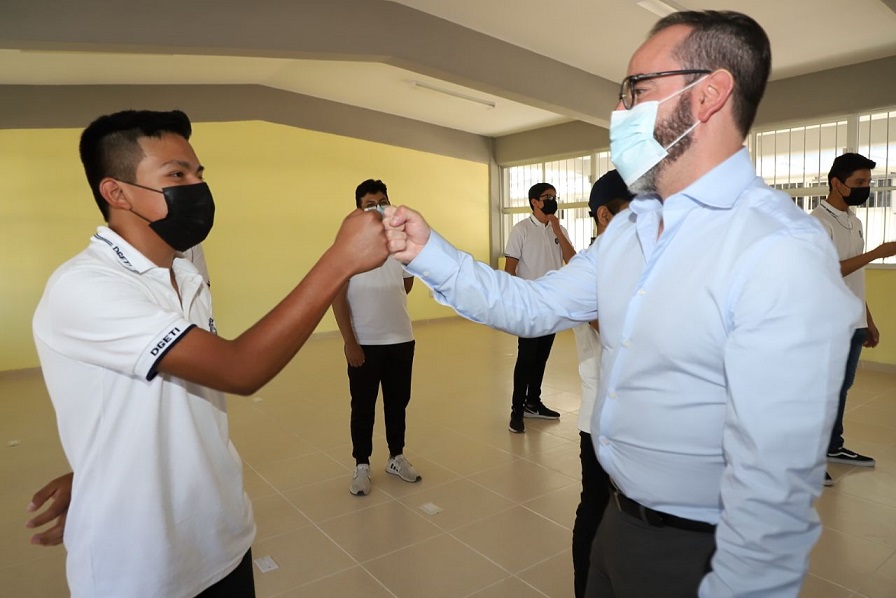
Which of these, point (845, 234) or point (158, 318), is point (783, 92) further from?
point (158, 318)

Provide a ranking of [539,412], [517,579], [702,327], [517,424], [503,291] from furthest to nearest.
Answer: [539,412], [517,424], [517,579], [503,291], [702,327]

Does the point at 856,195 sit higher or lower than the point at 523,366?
higher

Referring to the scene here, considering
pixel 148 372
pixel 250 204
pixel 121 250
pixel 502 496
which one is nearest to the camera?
pixel 148 372

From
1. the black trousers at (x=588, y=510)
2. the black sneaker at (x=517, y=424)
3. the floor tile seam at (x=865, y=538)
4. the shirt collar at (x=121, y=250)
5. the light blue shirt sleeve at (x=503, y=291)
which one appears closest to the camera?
the shirt collar at (x=121, y=250)

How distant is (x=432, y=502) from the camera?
312cm

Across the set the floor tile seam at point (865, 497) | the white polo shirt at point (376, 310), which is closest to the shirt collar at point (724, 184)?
the white polo shirt at point (376, 310)

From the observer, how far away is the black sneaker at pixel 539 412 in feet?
14.7

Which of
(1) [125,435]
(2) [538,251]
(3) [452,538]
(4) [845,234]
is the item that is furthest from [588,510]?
(2) [538,251]

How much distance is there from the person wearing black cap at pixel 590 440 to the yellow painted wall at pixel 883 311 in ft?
18.5

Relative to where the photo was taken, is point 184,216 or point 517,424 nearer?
point 184,216

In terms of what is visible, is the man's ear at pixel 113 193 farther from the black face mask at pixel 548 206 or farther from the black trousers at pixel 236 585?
the black face mask at pixel 548 206

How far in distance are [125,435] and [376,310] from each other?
211 centimetres

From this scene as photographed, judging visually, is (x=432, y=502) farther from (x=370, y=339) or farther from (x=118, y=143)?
(x=118, y=143)

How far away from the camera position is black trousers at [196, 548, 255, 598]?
128 centimetres
